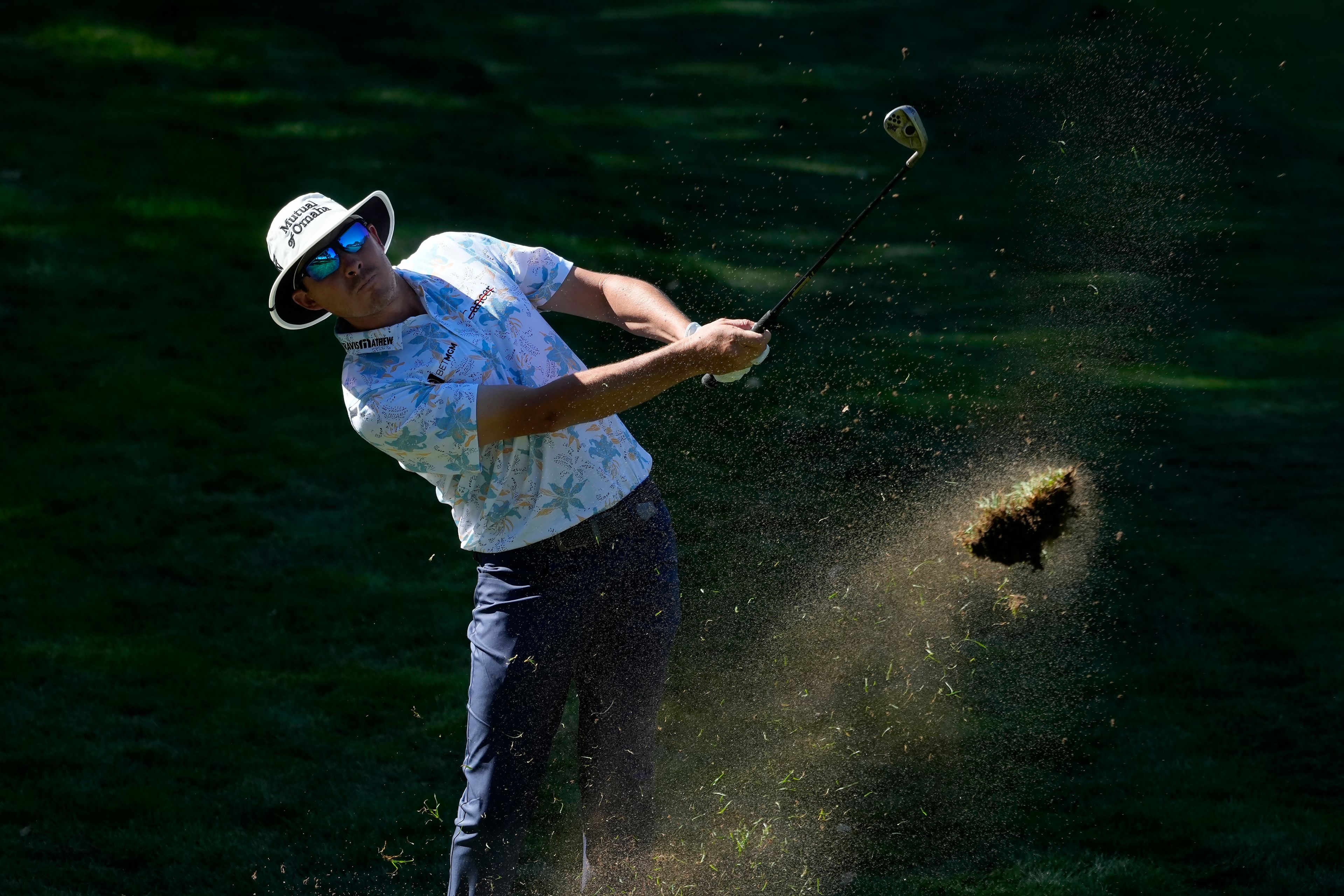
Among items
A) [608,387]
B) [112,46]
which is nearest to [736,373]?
[608,387]

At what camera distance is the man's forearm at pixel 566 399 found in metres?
2.58

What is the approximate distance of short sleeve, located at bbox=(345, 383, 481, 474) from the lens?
257 cm

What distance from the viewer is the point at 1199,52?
29.4ft

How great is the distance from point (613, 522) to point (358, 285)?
73 centimetres

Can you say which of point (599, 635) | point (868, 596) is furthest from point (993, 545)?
point (599, 635)

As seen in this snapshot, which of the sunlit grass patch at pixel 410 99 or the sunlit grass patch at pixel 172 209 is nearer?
the sunlit grass patch at pixel 172 209

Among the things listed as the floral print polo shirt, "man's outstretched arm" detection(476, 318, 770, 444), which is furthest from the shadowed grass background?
"man's outstretched arm" detection(476, 318, 770, 444)

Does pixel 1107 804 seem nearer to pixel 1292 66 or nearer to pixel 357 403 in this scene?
pixel 357 403

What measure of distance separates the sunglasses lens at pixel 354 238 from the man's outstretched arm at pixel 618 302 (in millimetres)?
564

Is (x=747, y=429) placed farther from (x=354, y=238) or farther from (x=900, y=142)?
(x=354, y=238)

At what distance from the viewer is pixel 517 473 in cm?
275

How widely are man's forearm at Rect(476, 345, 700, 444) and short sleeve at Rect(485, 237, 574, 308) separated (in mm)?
469

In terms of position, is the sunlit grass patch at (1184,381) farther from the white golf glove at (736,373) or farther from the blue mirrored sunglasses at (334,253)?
the blue mirrored sunglasses at (334,253)

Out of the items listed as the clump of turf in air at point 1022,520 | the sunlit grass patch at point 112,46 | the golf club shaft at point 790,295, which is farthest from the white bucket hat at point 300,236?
the sunlit grass patch at point 112,46
